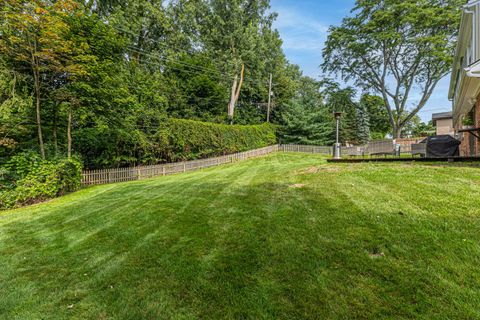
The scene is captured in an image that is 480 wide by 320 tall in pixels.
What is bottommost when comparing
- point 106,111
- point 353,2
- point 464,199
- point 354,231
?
point 354,231

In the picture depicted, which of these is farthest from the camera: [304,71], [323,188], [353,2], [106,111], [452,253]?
[304,71]

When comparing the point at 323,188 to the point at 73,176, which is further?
the point at 73,176

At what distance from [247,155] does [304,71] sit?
1015 inches

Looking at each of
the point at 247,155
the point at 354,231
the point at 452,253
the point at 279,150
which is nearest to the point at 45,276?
the point at 354,231

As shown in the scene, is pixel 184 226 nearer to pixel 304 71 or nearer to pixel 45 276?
pixel 45 276

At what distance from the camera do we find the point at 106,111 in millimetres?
11492

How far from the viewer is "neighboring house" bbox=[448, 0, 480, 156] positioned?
19.5 ft

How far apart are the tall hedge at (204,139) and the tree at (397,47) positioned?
9863 mm

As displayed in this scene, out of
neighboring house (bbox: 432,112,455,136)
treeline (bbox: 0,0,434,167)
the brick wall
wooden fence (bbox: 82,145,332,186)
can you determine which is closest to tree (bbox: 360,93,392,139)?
treeline (bbox: 0,0,434,167)

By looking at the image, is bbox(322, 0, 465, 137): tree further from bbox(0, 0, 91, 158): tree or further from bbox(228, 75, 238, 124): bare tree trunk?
bbox(0, 0, 91, 158): tree

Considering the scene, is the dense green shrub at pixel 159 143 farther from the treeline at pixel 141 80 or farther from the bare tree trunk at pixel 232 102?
the bare tree trunk at pixel 232 102

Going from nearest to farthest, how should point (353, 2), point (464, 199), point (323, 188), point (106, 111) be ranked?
point (464, 199) < point (323, 188) < point (106, 111) < point (353, 2)

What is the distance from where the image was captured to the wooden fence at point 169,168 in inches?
453

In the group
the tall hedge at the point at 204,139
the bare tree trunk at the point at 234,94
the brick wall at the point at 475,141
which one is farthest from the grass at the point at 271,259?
the bare tree trunk at the point at 234,94
